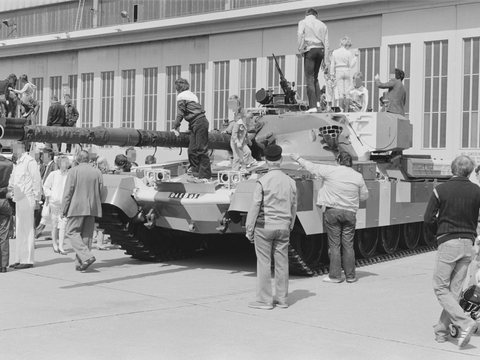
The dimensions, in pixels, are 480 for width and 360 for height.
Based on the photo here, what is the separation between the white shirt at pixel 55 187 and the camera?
14.2 m

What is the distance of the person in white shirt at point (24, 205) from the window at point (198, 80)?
18688mm

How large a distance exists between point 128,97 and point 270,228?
24.9 meters

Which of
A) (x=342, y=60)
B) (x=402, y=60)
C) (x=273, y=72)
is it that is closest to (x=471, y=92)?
(x=402, y=60)

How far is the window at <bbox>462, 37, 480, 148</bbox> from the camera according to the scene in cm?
2323

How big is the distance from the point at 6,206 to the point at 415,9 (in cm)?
1631

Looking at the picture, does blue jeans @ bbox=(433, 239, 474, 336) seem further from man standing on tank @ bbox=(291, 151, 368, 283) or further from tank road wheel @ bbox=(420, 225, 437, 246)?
tank road wheel @ bbox=(420, 225, 437, 246)

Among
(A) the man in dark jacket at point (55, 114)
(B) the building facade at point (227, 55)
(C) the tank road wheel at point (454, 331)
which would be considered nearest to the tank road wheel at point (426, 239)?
(B) the building facade at point (227, 55)

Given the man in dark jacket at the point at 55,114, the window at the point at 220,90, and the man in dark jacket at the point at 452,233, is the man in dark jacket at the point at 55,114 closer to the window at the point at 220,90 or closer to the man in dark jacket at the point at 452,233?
the window at the point at 220,90

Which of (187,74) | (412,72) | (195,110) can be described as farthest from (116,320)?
(187,74)

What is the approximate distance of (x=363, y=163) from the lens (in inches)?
514

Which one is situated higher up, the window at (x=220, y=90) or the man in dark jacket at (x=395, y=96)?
the window at (x=220, y=90)

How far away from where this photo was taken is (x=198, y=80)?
101 feet

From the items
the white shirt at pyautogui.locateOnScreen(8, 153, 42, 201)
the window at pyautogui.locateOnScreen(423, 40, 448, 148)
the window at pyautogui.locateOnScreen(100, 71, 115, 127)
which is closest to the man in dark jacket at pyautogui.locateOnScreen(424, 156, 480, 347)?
the white shirt at pyautogui.locateOnScreen(8, 153, 42, 201)

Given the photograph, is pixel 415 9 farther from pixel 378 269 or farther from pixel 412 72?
pixel 378 269
